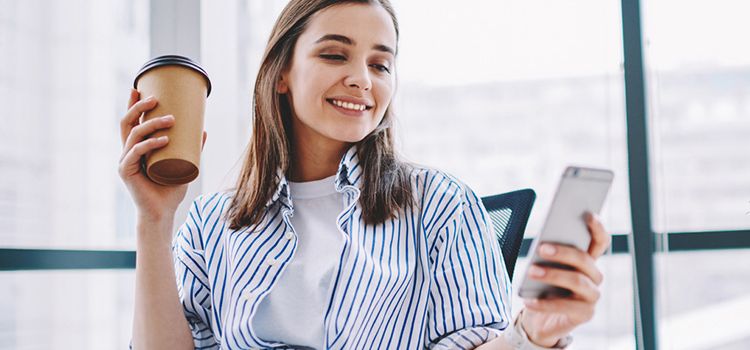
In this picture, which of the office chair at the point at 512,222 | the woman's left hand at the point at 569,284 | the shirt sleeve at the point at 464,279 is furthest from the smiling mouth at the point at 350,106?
the woman's left hand at the point at 569,284

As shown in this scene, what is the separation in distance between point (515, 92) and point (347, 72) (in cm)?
115

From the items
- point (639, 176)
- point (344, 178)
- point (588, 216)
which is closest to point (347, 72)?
point (344, 178)

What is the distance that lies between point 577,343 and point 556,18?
1.05m

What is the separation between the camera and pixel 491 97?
236 cm

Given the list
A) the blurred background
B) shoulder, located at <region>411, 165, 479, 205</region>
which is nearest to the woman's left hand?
shoulder, located at <region>411, 165, 479, 205</region>

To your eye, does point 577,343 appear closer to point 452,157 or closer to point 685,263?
point 685,263

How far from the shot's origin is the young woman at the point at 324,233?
1.19 m

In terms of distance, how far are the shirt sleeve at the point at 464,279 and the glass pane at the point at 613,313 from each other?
3.59ft

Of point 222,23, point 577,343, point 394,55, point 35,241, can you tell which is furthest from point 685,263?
point 35,241

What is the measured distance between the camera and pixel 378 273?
3.94 ft

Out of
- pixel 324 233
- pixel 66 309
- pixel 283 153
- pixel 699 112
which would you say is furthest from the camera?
pixel 699 112

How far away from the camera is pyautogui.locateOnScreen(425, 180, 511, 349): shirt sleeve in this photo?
3.74 feet

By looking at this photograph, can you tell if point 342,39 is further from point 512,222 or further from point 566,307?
point 566,307

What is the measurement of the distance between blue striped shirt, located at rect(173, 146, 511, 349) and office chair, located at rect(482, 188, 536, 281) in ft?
0.29
